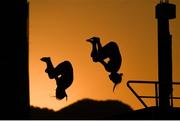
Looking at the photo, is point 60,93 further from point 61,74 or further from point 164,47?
point 164,47

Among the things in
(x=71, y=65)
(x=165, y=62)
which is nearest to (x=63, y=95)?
(x=71, y=65)

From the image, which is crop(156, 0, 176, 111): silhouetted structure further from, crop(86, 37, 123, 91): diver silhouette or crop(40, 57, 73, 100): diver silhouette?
crop(40, 57, 73, 100): diver silhouette

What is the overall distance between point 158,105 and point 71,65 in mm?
2151

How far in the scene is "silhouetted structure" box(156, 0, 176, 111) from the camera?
37.3 feet

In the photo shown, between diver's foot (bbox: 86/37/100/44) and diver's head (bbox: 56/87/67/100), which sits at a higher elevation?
diver's foot (bbox: 86/37/100/44)

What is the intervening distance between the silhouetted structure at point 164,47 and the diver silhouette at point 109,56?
0.99m
